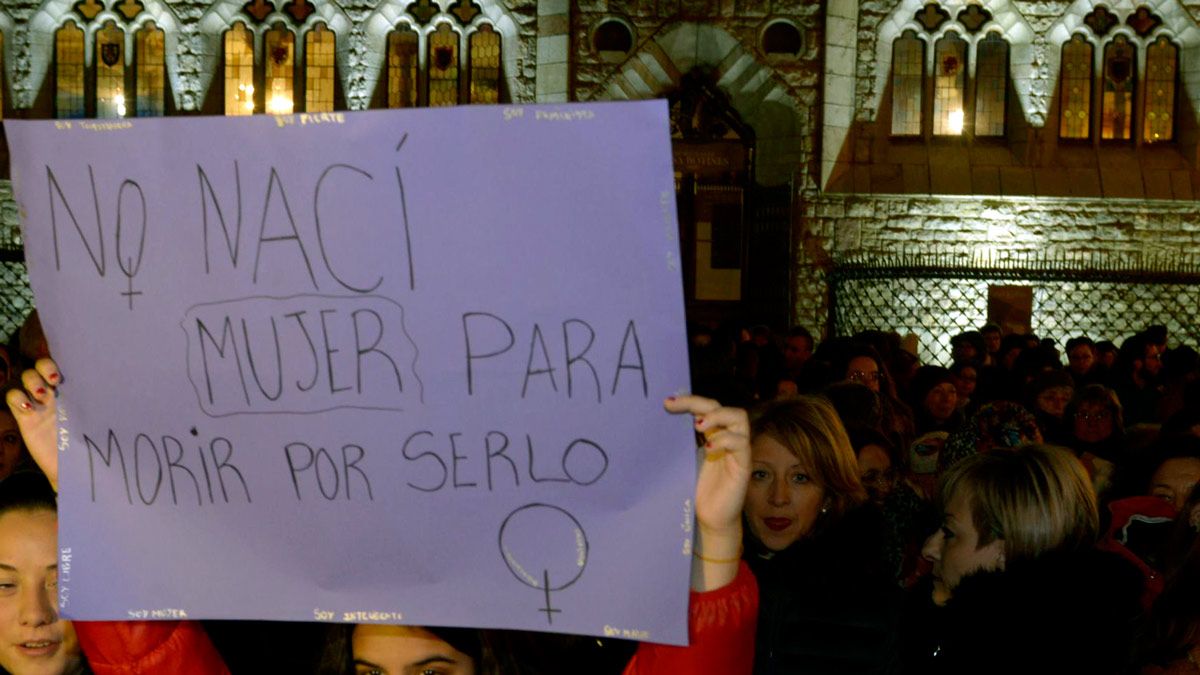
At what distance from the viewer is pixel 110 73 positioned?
1834cm

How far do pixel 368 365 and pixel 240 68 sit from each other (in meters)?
16.8

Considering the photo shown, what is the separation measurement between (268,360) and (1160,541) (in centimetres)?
333

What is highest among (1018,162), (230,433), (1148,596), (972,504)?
(1018,162)

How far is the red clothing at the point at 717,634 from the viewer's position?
246 cm

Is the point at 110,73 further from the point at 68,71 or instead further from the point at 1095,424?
the point at 1095,424

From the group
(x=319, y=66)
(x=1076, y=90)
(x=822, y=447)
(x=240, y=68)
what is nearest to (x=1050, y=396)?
(x=822, y=447)

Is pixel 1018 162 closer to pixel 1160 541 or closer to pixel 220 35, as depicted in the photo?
pixel 220 35

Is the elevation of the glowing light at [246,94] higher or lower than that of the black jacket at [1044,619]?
higher

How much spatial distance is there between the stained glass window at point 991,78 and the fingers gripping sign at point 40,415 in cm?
1681

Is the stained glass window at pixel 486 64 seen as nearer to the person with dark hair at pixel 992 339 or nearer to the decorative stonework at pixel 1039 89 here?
the decorative stonework at pixel 1039 89

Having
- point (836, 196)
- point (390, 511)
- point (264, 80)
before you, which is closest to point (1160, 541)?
point (390, 511)

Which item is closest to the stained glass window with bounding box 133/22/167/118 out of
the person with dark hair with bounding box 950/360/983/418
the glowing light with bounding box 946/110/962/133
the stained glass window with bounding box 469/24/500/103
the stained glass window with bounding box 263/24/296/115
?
the stained glass window with bounding box 263/24/296/115

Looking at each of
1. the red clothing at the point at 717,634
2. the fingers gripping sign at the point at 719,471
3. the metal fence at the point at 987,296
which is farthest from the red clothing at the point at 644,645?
the metal fence at the point at 987,296

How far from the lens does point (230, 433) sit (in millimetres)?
2469
